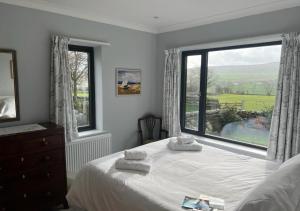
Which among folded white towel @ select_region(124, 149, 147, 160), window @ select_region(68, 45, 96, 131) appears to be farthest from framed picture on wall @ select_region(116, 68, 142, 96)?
folded white towel @ select_region(124, 149, 147, 160)

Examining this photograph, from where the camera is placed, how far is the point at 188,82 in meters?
3.93

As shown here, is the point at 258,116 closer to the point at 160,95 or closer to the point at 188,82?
the point at 188,82

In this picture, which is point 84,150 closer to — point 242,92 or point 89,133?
point 89,133

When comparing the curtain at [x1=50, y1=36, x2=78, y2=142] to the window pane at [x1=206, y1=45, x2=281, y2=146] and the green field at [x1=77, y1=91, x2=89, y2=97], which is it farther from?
the window pane at [x1=206, y1=45, x2=281, y2=146]

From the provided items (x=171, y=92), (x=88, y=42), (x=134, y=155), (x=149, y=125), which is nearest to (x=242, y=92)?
(x=171, y=92)

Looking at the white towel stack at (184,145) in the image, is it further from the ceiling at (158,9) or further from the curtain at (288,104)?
the ceiling at (158,9)

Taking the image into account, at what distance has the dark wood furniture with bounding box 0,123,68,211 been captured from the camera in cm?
220

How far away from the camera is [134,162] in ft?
6.89

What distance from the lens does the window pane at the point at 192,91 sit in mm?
3793

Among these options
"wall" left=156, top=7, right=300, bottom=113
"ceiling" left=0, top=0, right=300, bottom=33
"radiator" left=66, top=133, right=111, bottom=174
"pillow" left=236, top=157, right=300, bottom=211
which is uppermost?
"ceiling" left=0, top=0, right=300, bottom=33

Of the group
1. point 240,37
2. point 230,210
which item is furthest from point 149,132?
point 230,210

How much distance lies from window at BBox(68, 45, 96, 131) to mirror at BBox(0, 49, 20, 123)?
0.87 meters

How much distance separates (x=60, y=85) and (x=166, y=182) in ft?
6.42

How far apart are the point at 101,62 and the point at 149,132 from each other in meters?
1.60
